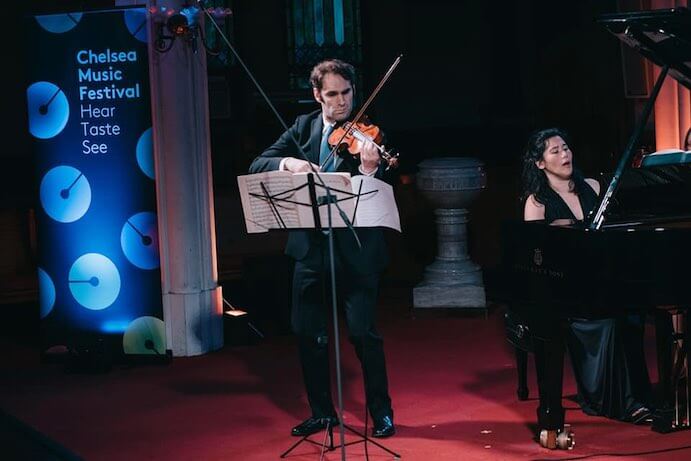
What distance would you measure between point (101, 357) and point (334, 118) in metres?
2.65

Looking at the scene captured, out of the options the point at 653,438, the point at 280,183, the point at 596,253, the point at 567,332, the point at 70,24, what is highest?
the point at 70,24

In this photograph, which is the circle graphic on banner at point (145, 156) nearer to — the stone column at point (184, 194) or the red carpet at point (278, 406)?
the stone column at point (184, 194)

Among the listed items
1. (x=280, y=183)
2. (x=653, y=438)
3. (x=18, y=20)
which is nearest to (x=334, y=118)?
(x=280, y=183)

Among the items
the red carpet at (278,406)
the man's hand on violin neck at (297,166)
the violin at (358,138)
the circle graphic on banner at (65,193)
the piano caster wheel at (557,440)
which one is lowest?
the red carpet at (278,406)

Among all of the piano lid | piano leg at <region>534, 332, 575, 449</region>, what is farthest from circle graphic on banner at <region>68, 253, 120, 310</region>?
the piano lid

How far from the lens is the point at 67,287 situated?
6984mm

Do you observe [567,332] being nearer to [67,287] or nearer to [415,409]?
[415,409]

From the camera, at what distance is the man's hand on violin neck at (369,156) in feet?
15.1

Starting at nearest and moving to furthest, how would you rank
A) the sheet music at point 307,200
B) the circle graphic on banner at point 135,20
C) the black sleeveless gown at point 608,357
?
the sheet music at point 307,200, the black sleeveless gown at point 608,357, the circle graphic on banner at point 135,20

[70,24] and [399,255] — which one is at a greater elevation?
[70,24]

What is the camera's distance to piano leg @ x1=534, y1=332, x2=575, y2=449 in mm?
4812

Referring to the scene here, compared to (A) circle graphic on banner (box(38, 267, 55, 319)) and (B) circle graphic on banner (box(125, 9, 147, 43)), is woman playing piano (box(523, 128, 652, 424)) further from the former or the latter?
(A) circle graphic on banner (box(38, 267, 55, 319))

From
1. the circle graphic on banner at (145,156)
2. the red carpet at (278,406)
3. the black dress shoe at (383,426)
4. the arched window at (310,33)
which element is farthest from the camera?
the arched window at (310,33)

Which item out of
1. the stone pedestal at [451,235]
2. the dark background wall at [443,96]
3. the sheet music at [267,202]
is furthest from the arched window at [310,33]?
the sheet music at [267,202]
